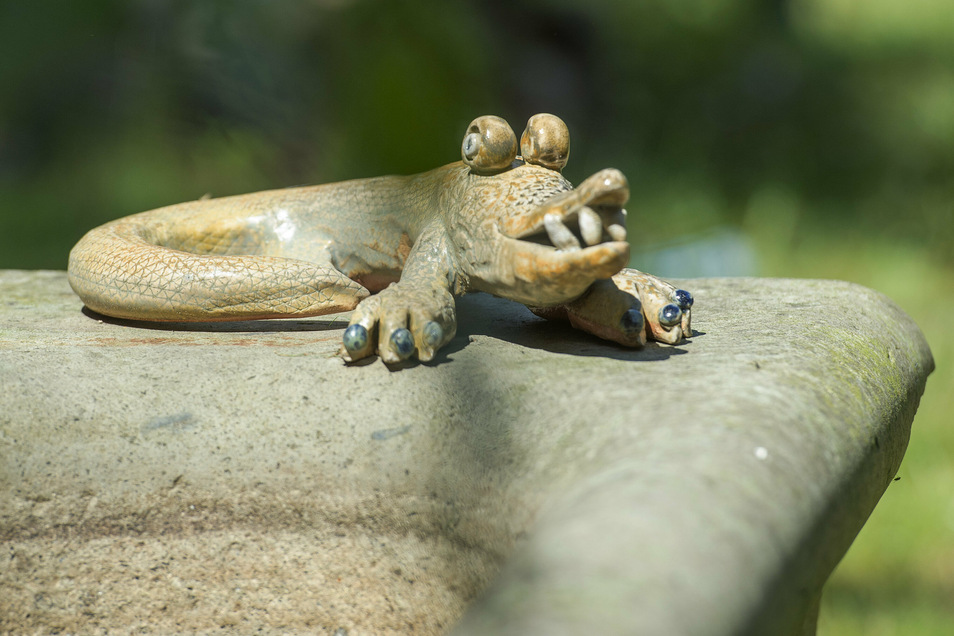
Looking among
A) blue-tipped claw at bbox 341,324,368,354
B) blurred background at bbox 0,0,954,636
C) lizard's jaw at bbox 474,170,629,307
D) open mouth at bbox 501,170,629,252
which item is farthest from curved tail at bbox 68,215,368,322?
blurred background at bbox 0,0,954,636

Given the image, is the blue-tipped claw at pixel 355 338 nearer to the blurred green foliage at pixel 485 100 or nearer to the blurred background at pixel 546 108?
the blurred background at pixel 546 108

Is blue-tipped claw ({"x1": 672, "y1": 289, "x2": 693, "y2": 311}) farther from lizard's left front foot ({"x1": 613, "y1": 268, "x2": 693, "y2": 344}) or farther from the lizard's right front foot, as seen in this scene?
the lizard's right front foot

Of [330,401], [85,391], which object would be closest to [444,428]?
[330,401]

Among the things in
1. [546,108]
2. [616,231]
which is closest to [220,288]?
[616,231]

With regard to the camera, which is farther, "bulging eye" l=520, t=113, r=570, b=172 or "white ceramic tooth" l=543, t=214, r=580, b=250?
"bulging eye" l=520, t=113, r=570, b=172

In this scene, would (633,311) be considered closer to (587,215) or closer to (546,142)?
(587,215)

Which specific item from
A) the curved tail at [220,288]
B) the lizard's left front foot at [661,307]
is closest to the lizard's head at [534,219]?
the lizard's left front foot at [661,307]

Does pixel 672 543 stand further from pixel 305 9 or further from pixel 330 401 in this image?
pixel 305 9
